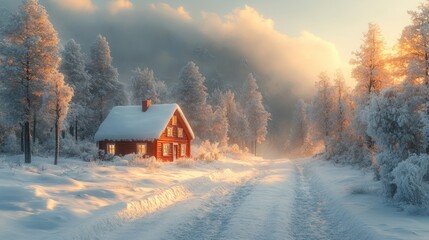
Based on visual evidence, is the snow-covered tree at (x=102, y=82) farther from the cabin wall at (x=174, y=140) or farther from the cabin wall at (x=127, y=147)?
the cabin wall at (x=174, y=140)

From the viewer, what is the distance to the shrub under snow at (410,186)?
1097 centimetres

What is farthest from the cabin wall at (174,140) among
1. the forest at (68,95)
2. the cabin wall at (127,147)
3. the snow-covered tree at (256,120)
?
the snow-covered tree at (256,120)

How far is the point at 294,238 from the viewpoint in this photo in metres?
8.76

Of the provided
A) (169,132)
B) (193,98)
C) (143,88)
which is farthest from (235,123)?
(169,132)

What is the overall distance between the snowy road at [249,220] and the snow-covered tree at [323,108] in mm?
36113

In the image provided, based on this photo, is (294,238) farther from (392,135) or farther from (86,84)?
(86,84)

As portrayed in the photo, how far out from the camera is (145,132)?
37562 millimetres

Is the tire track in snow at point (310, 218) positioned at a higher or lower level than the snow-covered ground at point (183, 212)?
lower

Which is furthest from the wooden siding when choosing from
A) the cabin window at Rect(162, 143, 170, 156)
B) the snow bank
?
the snow bank

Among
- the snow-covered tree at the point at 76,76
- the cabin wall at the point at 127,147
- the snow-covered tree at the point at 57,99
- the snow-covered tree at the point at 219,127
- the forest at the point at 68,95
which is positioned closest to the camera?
the snow-covered tree at the point at 57,99

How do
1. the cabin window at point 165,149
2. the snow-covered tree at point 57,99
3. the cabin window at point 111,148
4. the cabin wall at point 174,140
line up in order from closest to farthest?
the snow-covered tree at point 57,99 < the cabin wall at point 174,140 < the cabin window at point 111,148 < the cabin window at point 165,149

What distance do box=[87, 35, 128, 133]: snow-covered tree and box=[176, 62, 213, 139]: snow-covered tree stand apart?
896 cm

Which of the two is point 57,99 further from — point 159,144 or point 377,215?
point 377,215

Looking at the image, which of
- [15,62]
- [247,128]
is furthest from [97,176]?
[247,128]
